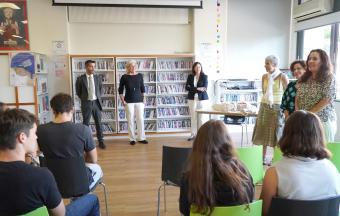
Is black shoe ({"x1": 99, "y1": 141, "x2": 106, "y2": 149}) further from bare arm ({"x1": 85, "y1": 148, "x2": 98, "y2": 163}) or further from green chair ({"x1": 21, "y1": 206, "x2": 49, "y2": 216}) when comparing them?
green chair ({"x1": 21, "y1": 206, "x2": 49, "y2": 216})

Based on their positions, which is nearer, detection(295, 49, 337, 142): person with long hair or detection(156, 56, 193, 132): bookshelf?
detection(295, 49, 337, 142): person with long hair

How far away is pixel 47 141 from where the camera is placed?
2.43 metres

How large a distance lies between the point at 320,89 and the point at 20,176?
2929 mm

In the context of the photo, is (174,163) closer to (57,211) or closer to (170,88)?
(57,211)

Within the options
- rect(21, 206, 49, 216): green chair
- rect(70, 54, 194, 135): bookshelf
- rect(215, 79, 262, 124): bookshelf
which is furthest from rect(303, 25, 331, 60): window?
rect(21, 206, 49, 216): green chair

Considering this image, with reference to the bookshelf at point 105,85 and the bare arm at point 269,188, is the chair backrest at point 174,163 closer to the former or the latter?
the bare arm at point 269,188

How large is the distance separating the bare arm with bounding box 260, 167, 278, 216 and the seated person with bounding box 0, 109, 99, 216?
110 centimetres

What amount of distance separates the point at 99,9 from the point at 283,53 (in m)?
4.48

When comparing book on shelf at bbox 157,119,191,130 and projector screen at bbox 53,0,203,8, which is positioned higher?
projector screen at bbox 53,0,203,8

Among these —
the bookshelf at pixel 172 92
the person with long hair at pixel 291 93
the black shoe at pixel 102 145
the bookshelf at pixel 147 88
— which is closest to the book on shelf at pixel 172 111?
the bookshelf at pixel 172 92

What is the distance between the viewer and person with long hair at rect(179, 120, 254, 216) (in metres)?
1.44

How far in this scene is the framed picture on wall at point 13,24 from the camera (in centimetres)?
617

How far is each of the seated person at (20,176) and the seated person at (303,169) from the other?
1143 millimetres

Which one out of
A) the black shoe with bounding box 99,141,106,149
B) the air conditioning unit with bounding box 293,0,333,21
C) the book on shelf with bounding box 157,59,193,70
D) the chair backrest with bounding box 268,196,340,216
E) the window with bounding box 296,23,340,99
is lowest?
the black shoe with bounding box 99,141,106,149
